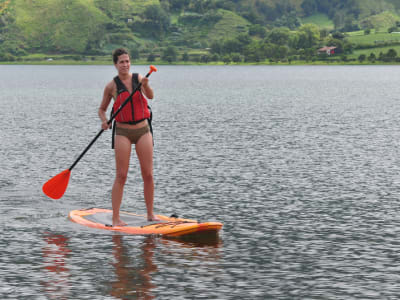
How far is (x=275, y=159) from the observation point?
32594 mm

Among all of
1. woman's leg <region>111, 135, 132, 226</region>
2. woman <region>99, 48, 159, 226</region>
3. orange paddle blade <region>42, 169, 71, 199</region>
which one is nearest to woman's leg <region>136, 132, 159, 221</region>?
woman <region>99, 48, 159, 226</region>

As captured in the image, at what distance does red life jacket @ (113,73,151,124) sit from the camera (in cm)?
1605

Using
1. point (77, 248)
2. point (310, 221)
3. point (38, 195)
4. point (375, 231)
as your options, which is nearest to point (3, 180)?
point (38, 195)

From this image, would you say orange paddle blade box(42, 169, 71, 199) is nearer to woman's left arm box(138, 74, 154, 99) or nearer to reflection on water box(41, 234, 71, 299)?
reflection on water box(41, 234, 71, 299)

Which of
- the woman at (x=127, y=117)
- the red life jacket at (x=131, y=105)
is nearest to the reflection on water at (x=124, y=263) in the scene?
the woman at (x=127, y=117)

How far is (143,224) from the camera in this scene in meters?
17.5

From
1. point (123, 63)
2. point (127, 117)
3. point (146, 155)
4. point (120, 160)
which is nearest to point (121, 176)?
point (120, 160)

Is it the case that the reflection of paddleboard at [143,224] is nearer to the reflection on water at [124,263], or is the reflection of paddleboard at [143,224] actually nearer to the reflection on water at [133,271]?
the reflection on water at [124,263]

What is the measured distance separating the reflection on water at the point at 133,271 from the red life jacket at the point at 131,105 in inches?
117

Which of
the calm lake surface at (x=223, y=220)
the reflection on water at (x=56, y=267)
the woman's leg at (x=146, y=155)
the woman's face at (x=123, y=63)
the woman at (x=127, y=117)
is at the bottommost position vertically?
the calm lake surface at (x=223, y=220)

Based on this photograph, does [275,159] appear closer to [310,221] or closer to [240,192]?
[240,192]

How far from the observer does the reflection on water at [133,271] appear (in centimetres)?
1259

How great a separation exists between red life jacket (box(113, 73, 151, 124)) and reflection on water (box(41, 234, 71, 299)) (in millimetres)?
3338

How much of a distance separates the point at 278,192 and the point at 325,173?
5.14 m
